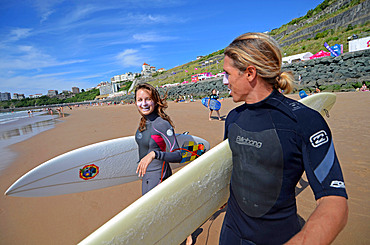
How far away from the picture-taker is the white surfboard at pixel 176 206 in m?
1.15

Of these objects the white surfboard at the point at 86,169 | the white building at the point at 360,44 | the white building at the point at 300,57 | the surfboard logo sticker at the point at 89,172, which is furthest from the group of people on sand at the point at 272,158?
the white building at the point at 300,57

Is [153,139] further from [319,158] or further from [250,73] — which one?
[319,158]

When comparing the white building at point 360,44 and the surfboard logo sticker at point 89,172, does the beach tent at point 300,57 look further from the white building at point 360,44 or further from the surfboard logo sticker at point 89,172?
the surfboard logo sticker at point 89,172

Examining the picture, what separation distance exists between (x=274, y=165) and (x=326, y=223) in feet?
0.88

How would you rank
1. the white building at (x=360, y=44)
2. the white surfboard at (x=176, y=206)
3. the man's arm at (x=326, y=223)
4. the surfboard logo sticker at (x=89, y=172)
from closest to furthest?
the man's arm at (x=326, y=223) → the white surfboard at (x=176, y=206) → the surfboard logo sticker at (x=89, y=172) → the white building at (x=360, y=44)

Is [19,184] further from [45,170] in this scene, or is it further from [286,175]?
[286,175]

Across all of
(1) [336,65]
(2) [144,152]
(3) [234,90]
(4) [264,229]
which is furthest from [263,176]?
(1) [336,65]

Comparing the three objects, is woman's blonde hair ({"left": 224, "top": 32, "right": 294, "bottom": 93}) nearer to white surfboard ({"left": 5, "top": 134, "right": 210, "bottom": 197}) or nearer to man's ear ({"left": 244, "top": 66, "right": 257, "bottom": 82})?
man's ear ({"left": 244, "top": 66, "right": 257, "bottom": 82})

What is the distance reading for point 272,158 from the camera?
2.79 feet

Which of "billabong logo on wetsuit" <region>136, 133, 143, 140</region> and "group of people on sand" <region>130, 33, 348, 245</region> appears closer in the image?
"group of people on sand" <region>130, 33, 348, 245</region>

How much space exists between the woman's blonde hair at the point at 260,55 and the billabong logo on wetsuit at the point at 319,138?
0.34m

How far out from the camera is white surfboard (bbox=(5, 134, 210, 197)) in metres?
2.85

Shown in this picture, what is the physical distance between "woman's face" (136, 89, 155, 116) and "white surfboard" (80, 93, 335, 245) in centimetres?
87

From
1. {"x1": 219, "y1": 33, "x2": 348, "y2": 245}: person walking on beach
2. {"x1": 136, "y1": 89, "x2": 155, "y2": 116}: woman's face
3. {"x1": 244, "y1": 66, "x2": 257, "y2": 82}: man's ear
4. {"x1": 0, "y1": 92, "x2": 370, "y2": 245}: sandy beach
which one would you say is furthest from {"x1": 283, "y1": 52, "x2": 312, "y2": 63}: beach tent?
{"x1": 244, "y1": 66, "x2": 257, "y2": 82}: man's ear
